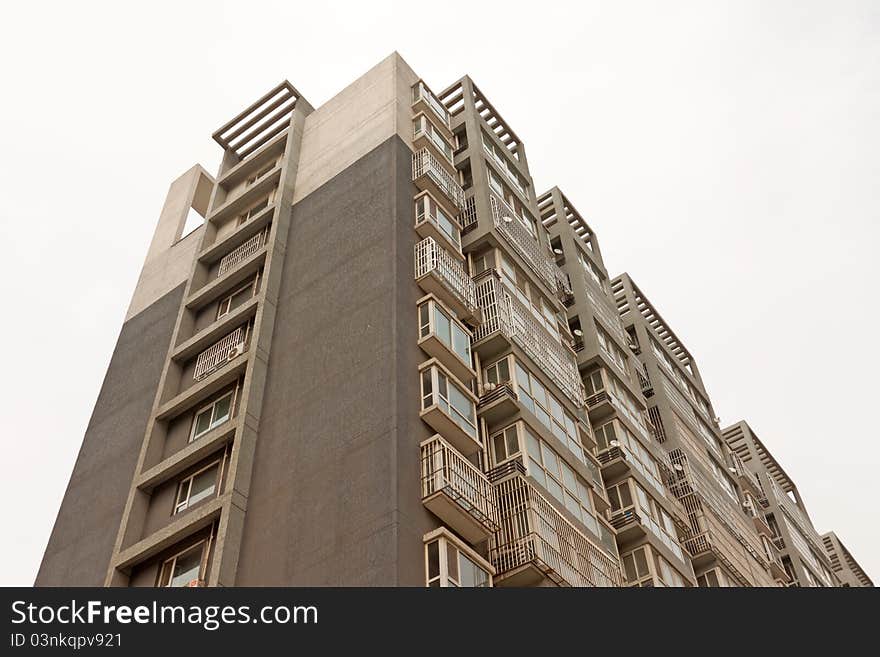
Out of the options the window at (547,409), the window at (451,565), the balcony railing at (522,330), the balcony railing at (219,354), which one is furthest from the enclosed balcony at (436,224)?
the window at (451,565)

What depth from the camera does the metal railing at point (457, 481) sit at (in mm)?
22322

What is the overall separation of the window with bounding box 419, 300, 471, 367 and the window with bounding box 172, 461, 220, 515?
648 centimetres

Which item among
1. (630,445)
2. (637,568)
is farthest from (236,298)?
(637,568)

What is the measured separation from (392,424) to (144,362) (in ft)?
44.7

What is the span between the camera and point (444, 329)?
27.2 m

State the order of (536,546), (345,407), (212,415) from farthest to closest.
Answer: (212,415), (345,407), (536,546)

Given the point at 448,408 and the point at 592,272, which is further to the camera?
the point at 592,272

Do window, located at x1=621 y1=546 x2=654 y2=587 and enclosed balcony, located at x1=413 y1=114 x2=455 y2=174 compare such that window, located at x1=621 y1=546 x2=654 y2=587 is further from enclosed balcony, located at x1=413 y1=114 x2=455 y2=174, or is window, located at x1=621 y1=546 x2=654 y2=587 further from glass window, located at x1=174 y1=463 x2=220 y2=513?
enclosed balcony, located at x1=413 y1=114 x2=455 y2=174

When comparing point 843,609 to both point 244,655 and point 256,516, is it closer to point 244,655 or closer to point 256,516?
point 244,655

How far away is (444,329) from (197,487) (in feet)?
25.1

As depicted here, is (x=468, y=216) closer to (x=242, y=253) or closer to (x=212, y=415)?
(x=242, y=253)

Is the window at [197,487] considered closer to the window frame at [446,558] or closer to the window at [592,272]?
the window frame at [446,558]

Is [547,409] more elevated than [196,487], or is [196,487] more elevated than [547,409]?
[547,409]

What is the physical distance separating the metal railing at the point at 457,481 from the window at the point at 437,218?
29.6ft
